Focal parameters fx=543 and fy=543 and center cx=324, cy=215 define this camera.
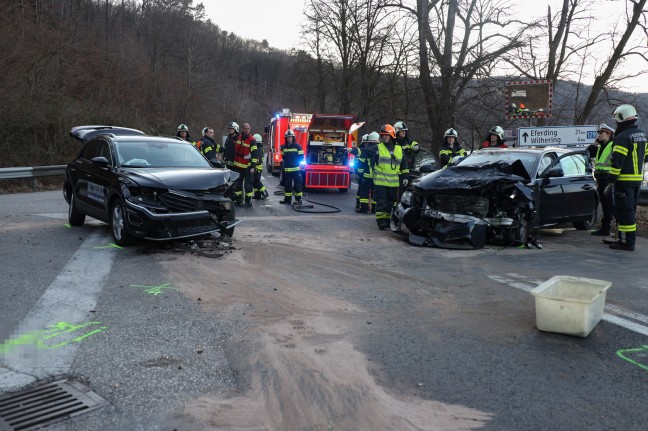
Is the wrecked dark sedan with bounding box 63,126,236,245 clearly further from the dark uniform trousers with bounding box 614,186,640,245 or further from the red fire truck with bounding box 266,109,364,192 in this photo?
the red fire truck with bounding box 266,109,364,192

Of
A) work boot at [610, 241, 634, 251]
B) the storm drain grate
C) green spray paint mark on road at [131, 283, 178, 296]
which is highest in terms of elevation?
work boot at [610, 241, 634, 251]

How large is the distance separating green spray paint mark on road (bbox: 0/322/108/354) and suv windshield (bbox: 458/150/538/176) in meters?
6.68

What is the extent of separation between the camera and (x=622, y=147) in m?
8.42

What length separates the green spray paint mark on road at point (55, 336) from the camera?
4.02 metres

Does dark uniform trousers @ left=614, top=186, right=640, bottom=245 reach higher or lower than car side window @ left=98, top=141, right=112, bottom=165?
lower

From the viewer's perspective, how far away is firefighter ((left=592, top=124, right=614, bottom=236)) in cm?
981

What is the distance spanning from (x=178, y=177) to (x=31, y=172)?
42.3 ft

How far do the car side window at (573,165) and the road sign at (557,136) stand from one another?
3.59 m

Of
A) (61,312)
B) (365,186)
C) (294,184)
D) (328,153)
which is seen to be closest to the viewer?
(61,312)

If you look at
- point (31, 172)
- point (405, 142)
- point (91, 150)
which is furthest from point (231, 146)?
point (31, 172)

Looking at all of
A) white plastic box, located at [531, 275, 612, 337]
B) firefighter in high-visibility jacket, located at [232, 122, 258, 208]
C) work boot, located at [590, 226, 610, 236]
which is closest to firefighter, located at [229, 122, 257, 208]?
firefighter in high-visibility jacket, located at [232, 122, 258, 208]

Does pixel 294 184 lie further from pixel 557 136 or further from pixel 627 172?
pixel 627 172

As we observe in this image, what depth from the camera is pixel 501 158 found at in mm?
9289

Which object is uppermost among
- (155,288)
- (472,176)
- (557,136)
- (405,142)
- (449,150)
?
(557,136)
